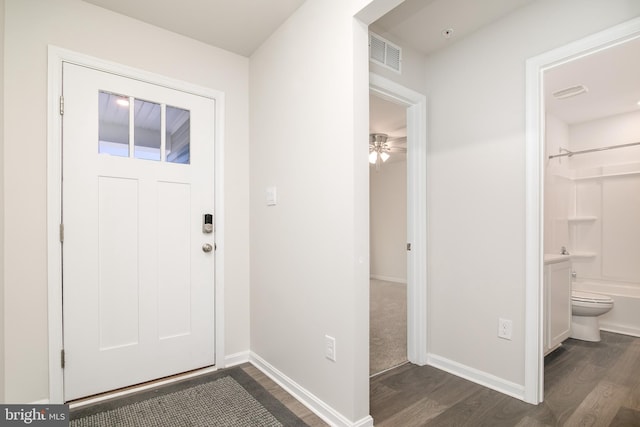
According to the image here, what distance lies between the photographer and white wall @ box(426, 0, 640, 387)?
198cm

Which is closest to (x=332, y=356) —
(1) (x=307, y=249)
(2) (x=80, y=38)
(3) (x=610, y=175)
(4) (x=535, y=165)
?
(1) (x=307, y=249)

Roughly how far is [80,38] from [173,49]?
0.55 m

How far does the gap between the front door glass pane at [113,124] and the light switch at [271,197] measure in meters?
0.97

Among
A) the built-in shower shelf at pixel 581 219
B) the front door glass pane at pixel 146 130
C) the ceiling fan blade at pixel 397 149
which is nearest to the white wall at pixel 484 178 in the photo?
the front door glass pane at pixel 146 130

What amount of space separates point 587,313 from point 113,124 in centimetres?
430

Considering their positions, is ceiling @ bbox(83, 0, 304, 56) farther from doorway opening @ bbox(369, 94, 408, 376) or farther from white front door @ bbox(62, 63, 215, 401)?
doorway opening @ bbox(369, 94, 408, 376)

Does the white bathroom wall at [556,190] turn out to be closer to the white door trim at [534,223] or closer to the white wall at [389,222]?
the white door trim at [534,223]

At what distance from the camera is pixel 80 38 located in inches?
76.9

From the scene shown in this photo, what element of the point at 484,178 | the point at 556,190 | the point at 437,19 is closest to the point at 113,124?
the point at 437,19

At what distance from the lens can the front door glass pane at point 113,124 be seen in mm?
2021

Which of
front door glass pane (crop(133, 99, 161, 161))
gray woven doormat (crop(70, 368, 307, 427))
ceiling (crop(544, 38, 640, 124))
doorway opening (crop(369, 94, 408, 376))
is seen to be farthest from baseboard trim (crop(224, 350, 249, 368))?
ceiling (crop(544, 38, 640, 124))

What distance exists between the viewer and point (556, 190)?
12.0ft

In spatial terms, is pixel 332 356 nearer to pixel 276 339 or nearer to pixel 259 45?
pixel 276 339

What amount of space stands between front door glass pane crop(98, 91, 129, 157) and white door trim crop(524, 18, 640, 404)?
261 cm
